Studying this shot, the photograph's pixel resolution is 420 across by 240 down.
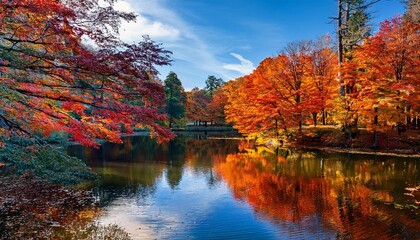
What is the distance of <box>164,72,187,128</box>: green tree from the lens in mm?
64312

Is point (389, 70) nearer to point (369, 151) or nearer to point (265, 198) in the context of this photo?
point (369, 151)

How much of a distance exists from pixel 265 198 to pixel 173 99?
173 ft

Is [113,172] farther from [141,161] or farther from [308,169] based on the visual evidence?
[308,169]

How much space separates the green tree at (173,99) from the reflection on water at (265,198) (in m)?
41.9

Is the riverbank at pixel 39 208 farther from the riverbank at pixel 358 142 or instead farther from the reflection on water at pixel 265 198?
→ the riverbank at pixel 358 142

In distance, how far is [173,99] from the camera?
2539 inches

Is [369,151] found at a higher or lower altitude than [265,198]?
higher

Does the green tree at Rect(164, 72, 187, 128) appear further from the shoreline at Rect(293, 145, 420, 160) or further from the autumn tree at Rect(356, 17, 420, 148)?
the autumn tree at Rect(356, 17, 420, 148)

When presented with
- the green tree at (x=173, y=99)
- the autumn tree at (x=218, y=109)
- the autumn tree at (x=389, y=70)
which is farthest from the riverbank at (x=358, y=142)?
the green tree at (x=173, y=99)

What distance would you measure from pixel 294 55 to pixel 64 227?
1157 inches

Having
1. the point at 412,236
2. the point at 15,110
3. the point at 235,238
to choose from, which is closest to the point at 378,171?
the point at 412,236

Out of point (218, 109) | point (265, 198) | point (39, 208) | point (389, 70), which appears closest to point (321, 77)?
point (389, 70)

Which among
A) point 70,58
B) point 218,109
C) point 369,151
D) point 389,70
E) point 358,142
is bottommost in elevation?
point 369,151

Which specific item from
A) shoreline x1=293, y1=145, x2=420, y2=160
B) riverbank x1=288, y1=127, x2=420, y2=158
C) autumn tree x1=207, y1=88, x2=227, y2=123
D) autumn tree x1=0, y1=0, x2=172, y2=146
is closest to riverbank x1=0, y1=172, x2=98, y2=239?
autumn tree x1=0, y1=0, x2=172, y2=146
